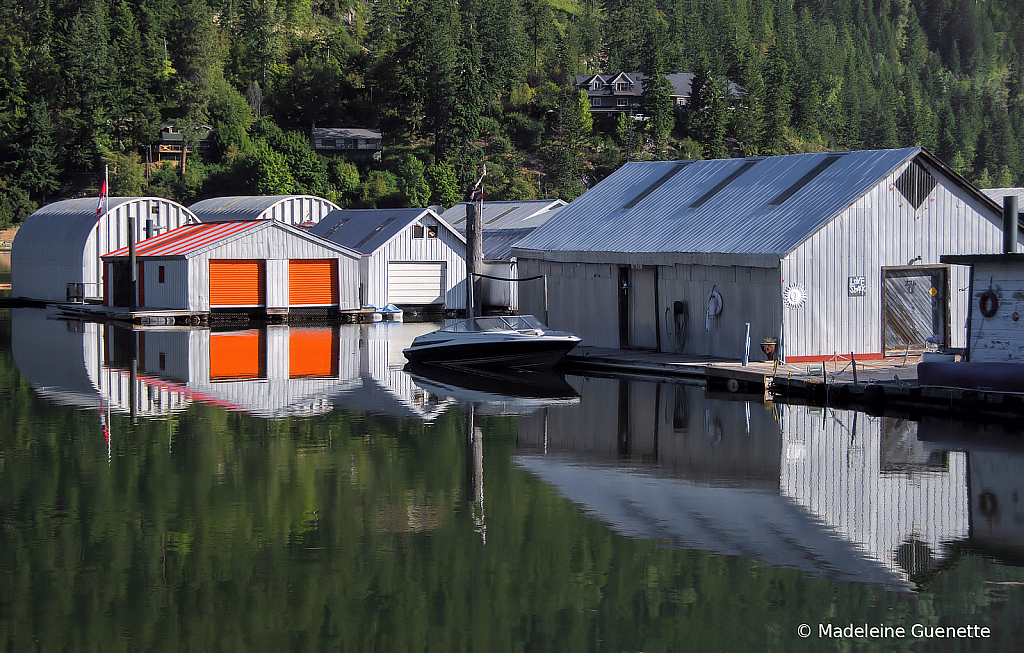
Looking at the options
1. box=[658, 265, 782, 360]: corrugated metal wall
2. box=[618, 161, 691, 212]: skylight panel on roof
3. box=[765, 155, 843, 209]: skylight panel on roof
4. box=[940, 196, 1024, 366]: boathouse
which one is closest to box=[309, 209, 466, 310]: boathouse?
box=[618, 161, 691, 212]: skylight panel on roof

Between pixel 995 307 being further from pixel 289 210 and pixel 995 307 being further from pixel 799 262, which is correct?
pixel 289 210

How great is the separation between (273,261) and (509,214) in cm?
1703

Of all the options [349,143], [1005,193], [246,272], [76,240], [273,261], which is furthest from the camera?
[349,143]

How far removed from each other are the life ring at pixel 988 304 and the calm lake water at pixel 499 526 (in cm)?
332

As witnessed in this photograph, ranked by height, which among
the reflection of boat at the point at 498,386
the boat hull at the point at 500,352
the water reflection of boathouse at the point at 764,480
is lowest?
the water reflection of boathouse at the point at 764,480

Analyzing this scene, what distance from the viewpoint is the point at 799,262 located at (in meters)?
29.0

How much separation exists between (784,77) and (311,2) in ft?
239

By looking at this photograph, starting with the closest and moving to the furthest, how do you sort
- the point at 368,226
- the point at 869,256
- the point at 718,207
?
the point at 869,256 → the point at 718,207 → the point at 368,226

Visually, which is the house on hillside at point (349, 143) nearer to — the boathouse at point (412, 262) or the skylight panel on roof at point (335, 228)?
the skylight panel on roof at point (335, 228)

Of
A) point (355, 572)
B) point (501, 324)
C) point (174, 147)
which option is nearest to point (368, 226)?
point (501, 324)

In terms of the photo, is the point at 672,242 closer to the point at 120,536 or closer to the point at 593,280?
the point at 593,280

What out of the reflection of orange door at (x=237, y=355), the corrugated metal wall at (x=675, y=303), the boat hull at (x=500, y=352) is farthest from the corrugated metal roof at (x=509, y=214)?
the boat hull at (x=500, y=352)

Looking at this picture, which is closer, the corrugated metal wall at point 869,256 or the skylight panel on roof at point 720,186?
the corrugated metal wall at point 869,256

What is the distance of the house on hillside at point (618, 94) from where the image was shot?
16150 centimetres
